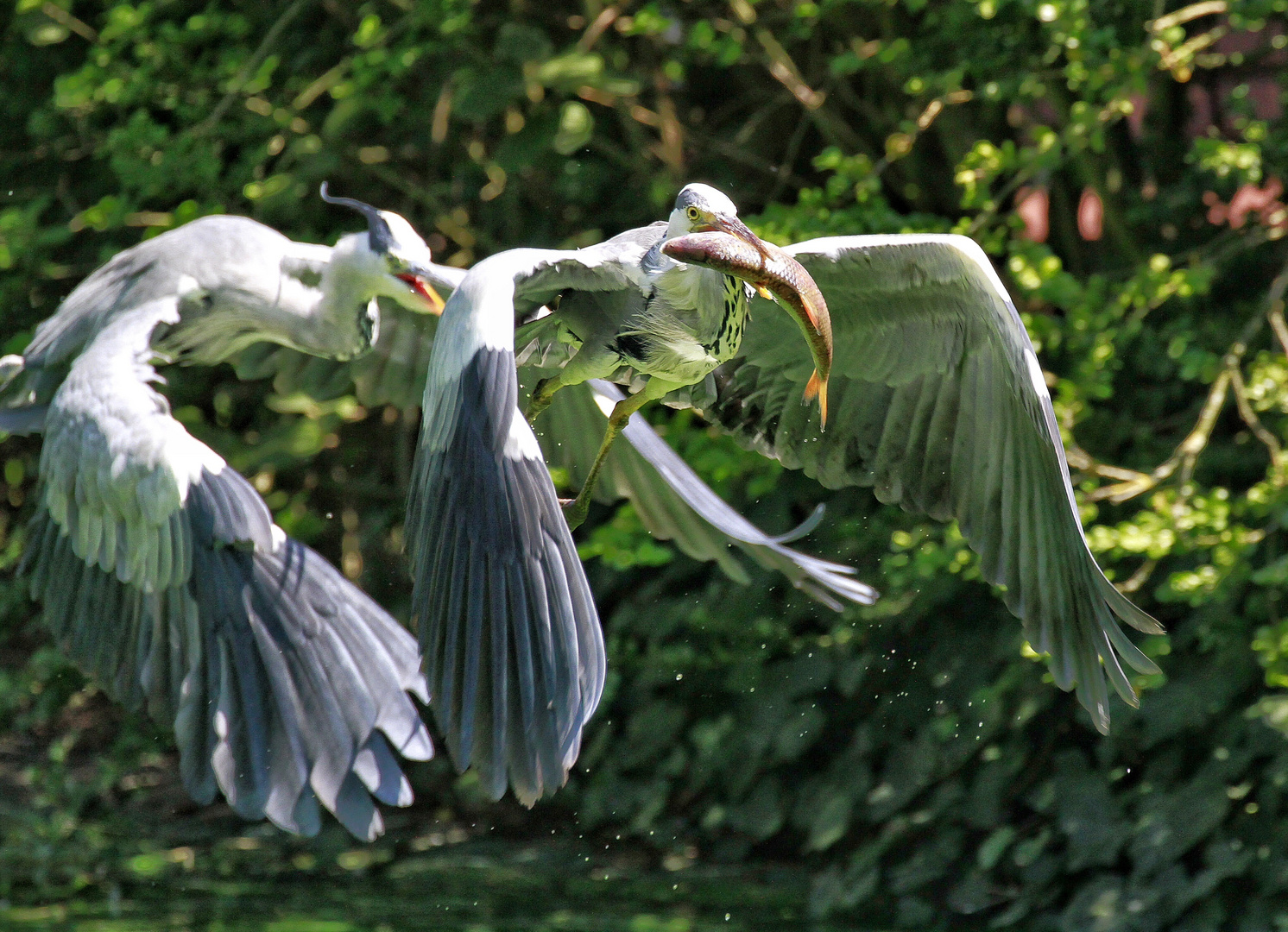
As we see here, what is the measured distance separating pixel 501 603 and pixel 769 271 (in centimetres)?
58

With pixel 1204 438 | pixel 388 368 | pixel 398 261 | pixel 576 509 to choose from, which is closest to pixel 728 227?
pixel 576 509

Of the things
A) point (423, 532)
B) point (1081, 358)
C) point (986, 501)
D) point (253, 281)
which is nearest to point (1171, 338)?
point (1081, 358)

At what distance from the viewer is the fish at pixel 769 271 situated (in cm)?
218

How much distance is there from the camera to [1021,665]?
14.0 ft

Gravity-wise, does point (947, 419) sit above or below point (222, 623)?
above

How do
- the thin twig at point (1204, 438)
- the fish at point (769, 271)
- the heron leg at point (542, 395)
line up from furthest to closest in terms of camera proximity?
the thin twig at point (1204, 438), the heron leg at point (542, 395), the fish at point (769, 271)

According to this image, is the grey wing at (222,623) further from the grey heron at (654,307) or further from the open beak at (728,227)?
the open beak at (728,227)

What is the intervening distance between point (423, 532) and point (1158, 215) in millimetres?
3094

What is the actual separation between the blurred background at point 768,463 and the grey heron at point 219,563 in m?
1.18

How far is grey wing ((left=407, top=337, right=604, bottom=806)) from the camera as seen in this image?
6.69ft

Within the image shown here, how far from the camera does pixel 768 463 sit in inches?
172

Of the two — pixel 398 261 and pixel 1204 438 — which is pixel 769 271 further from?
pixel 1204 438

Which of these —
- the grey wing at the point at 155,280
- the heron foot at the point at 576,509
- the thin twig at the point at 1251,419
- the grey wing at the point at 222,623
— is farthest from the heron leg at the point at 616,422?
the thin twig at the point at 1251,419

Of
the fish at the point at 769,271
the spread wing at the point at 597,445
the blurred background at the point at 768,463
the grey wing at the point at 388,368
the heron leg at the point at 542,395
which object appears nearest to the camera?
the fish at the point at 769,271
